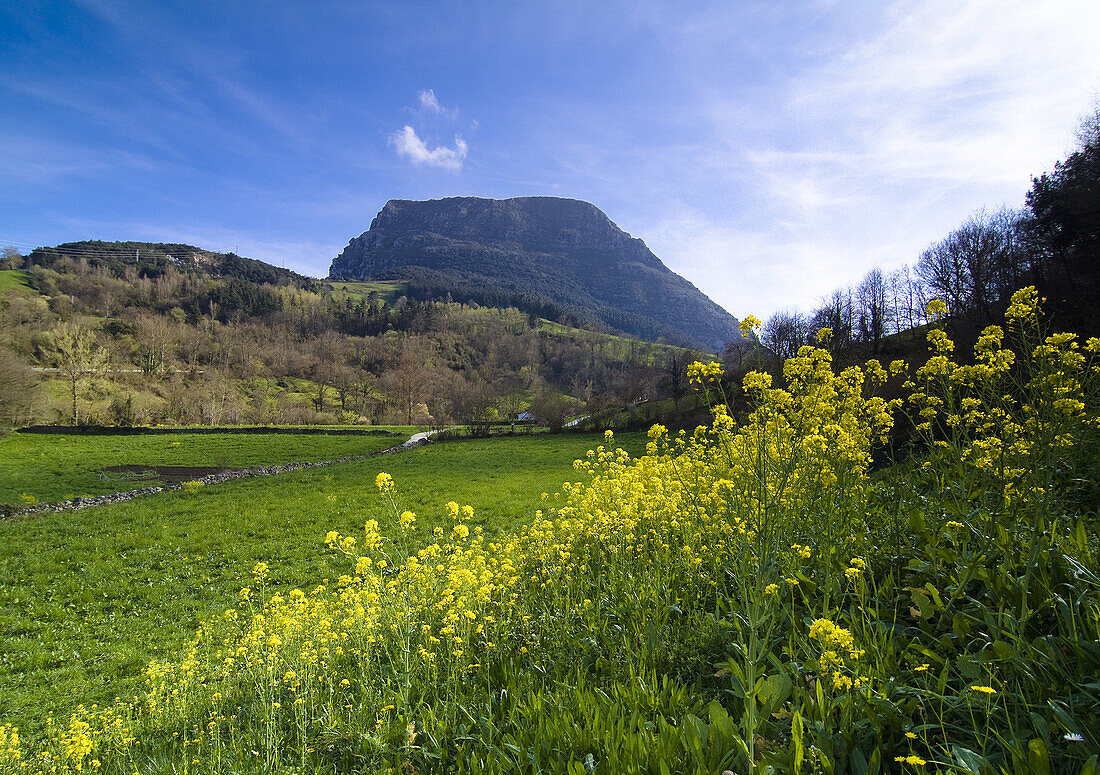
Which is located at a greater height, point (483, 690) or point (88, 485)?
point (483, 690)

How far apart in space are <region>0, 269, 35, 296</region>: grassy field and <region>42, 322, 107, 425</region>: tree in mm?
96888

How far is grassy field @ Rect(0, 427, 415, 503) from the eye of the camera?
2147 cm

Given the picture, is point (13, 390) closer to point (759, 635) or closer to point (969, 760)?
point (759, 635)

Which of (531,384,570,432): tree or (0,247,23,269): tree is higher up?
(0,247,23,269): tree

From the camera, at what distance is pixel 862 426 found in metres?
4.91

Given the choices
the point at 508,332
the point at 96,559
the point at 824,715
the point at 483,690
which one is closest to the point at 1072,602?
the point at 824,715

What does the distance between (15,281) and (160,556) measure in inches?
6719

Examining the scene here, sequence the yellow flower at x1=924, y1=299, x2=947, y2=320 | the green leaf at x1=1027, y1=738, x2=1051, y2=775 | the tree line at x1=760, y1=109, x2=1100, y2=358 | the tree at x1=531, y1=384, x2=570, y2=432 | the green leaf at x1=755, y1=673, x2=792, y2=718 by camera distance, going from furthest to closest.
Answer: the tree at x1=531, y1=384, x2=570, y2=432, the tree line at x1=760, y1=109, x2=1100, y2=358, the yellow flower at x1=924, y1=299, x2=947, y2=320, the green leaf at x1=755, y1=673, x2=792, y2=718, the green leaf at x1=1027, y1=738, x2=1051, y2=775

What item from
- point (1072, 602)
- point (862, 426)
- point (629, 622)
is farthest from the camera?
point (862, 426)

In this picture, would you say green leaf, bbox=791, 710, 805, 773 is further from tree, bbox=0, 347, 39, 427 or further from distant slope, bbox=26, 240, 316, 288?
distant slope, bbox=26, 240, 316, 288

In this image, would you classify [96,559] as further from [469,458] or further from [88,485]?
[469,458]

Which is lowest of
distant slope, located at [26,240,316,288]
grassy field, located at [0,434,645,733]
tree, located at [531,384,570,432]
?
grassy field, located at [0,434,645,733]

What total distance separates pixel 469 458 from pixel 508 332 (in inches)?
4610

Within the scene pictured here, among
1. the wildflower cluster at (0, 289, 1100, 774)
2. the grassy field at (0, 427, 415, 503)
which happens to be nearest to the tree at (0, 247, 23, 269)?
the grassy field at (0, 427, 415, 503)
